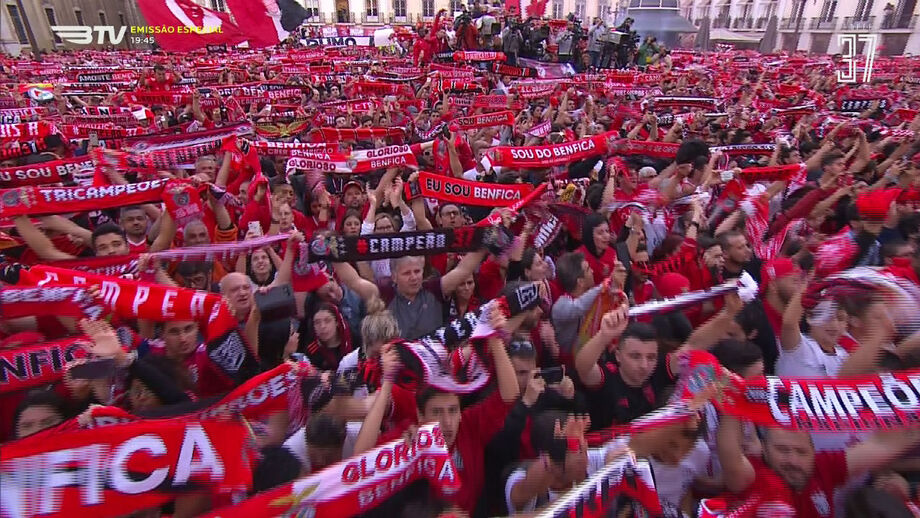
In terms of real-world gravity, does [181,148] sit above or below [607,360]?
above

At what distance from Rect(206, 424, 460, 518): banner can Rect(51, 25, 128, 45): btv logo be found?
1529 inches

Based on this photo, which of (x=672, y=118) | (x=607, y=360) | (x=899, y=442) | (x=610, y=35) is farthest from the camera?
(x=610, y=35)

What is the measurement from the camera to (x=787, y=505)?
2.00m

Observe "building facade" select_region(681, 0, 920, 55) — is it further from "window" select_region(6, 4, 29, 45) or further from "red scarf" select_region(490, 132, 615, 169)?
"window" select_region(6, 4, 29, 45)

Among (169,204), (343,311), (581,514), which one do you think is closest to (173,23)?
(169,204)

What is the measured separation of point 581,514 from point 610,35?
815 inches

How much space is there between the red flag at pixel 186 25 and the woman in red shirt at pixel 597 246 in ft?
45.6

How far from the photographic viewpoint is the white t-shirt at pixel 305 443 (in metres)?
2.19

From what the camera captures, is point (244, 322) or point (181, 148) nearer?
point (244, 322)

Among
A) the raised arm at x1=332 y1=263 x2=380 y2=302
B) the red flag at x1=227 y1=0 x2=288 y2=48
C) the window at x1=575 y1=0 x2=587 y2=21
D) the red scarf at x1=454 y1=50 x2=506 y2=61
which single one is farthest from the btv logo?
the window at x1=575 y1=0 x2=587 y2=21

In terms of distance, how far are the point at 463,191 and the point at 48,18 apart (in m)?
43.3

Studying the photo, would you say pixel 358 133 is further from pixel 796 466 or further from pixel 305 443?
pixel 796 466

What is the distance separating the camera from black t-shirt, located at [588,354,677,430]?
258cm

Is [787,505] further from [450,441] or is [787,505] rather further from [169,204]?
[169,204]
